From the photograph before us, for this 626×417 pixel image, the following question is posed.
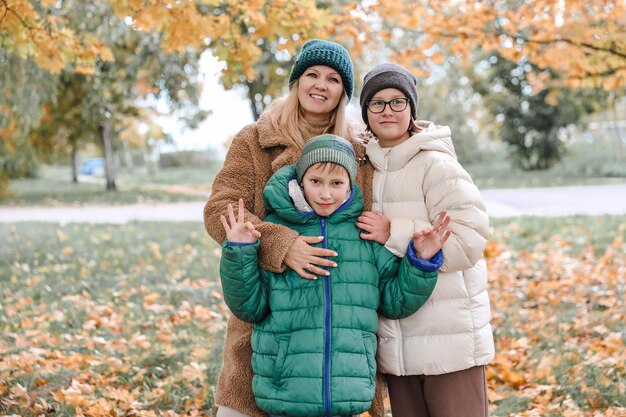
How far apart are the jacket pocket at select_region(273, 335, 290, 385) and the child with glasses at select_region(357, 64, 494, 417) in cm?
40

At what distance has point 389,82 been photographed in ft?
8.47

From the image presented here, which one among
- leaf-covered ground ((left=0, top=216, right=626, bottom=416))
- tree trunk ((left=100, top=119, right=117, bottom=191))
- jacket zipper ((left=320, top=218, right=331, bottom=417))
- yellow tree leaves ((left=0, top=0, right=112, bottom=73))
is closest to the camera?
jacket zipper ((left=320, top=218, right=331, bottom=417))

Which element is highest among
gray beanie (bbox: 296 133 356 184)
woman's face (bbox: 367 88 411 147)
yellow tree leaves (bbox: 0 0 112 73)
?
yellow tree leaves (bbox: 0 0 112 73)

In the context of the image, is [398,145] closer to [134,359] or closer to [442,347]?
[442,347]

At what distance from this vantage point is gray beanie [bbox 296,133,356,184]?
247cm

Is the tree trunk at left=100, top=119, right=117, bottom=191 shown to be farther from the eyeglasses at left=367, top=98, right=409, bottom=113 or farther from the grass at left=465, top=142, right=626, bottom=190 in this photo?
the eyeglasses at left=367, top=98, right=409, bottom=113

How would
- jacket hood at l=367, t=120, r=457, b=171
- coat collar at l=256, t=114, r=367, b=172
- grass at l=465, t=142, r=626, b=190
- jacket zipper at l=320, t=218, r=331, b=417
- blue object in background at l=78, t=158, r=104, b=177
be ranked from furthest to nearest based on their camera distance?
blue object in background at l=78, t=158, r=104, b=177 → grass at l=465, t=142, r=626, b=190 → coat collar at l=256, t=114, r=367, b=172 → jacket hood at l=367, t=120, r=457, b=171 → jacket zipper at l=320, t=218, r=331, b=417

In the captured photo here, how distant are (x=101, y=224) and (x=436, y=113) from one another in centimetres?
2033

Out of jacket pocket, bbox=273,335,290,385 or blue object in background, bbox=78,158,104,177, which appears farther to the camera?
blue object in background, bbox=78,158,104,177

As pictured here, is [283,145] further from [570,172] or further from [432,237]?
[570,172]

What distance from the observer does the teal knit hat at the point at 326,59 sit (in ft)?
9.05

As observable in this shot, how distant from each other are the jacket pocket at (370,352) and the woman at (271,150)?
1.02 feet

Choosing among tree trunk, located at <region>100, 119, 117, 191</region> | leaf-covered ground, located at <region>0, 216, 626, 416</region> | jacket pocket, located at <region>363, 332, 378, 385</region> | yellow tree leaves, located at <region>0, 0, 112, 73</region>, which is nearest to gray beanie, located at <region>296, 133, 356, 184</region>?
jacket pocket, located at <region>363, 332, 378, 385</region>

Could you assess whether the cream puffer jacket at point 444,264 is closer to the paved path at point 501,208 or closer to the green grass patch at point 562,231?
the green grass patch at point 562,231
